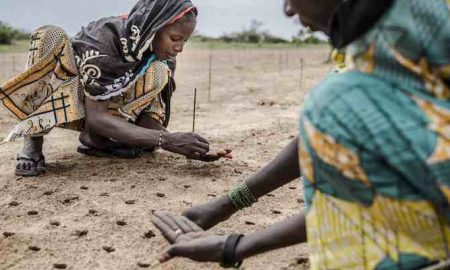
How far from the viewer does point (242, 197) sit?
2328mm

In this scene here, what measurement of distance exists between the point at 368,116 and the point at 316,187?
0.75 feet

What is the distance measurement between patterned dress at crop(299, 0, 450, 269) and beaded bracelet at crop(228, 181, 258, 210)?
810mm

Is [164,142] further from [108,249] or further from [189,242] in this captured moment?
[189,242]

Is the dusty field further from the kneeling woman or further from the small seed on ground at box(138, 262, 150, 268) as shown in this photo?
the kneeling woman

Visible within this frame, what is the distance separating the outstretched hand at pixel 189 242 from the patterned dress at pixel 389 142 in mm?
472

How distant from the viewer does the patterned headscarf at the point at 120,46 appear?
11.6 feet

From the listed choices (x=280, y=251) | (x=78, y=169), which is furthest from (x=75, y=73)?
(x=280, y=251)

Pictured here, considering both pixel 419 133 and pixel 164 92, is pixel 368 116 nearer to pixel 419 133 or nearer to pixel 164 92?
pixel 419 133

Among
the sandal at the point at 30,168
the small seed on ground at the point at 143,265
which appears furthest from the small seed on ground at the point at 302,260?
the sandal at the point at 30,168

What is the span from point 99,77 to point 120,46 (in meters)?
0.22

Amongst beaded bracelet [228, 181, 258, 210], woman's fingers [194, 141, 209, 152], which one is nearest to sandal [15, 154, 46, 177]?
woman's fingers [194, 141, 209, 152]

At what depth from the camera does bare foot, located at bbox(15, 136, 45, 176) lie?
3.71m

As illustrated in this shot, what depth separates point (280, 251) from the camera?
2.60 m

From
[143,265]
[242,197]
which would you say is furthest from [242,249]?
[143,265]
